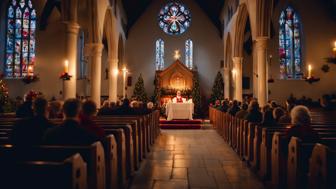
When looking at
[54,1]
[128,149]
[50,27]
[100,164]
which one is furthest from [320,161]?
[50,27]

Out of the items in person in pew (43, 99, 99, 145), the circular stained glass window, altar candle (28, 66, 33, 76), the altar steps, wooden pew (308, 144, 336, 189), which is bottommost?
the altar steps

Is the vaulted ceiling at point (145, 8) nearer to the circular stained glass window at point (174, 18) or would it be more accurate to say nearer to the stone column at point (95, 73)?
the circular stained glass window at point (174, 18)

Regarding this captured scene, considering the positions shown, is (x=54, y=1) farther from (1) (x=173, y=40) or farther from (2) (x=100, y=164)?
(2) (x=100, y=164)

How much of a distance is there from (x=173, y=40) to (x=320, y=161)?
19368 mm

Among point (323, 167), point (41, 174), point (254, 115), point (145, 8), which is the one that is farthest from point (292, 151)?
point (145, 8)

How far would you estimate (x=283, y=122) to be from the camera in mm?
5824

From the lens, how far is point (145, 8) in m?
21.1

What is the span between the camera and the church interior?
287 centimetres

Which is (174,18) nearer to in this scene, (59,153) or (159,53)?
(159,53)

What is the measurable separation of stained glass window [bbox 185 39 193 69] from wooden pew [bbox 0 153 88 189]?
19.5 metres

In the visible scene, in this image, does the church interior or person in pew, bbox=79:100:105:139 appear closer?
the church interior

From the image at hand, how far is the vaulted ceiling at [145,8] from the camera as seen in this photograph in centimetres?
2005

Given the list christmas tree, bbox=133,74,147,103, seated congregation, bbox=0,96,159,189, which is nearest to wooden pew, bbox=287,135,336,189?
seated congregation, bbox=0,96,159,189

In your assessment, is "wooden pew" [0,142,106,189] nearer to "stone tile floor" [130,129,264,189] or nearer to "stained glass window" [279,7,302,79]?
"stone tile floor" [130,129,264,189]
